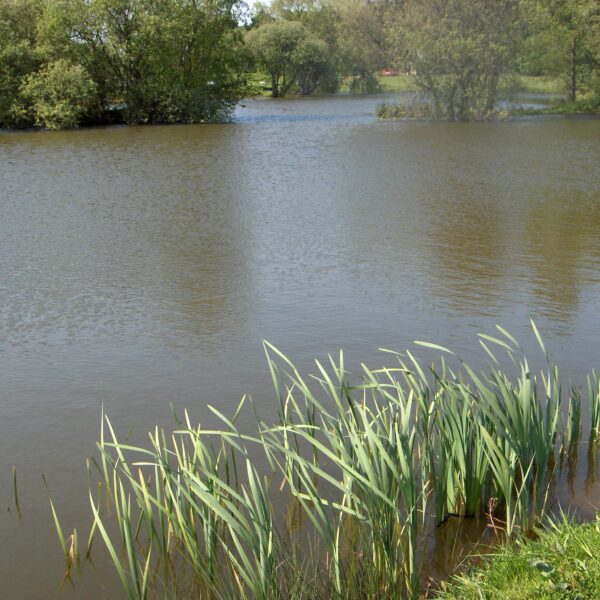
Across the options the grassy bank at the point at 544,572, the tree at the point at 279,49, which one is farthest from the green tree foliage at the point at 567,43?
the grassy bank at the point at 544,572

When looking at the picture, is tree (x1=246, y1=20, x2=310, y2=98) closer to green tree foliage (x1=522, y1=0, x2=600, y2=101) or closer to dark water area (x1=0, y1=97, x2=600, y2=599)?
green tree foliage (x1=522, y1=0, x2=600, y2=101)

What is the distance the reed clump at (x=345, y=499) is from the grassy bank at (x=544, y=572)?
0.57 ft

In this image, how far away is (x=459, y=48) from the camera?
78.3 feet

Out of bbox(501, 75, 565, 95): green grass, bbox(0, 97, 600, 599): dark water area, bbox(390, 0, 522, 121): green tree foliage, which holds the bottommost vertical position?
bbox(0, 97, 600, 599): dark water area

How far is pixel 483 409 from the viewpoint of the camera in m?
3.18

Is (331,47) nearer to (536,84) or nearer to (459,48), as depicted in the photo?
(536,84)

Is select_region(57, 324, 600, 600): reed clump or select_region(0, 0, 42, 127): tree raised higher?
select_region(0, 0, 42, 127): tree

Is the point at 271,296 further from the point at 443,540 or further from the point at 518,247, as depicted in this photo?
the point at 443,540

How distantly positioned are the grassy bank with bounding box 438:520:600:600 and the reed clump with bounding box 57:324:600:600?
0.57ft

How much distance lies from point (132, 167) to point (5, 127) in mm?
10664

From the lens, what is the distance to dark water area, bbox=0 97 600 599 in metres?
4.57

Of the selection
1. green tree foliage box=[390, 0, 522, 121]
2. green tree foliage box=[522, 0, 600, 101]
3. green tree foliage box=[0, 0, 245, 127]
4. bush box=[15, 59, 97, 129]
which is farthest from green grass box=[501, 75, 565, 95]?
bush box=[15, 59, 97, 129]

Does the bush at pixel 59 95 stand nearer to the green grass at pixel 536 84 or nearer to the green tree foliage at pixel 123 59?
the green tree foliage at pixel 123 59

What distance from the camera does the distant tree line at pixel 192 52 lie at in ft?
77.8
